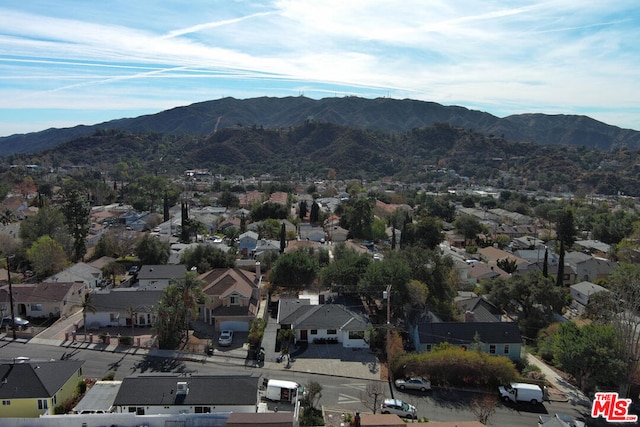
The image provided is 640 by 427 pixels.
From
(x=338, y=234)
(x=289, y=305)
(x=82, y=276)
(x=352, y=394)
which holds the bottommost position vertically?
(x=352, y=394)

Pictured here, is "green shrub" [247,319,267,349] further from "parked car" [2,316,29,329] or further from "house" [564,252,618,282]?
"house" [564,252,618,282]

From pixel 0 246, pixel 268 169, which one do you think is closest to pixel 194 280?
pixel 0 246

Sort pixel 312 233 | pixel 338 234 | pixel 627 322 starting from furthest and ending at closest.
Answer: pixel 312 233, pixel 338 234, pixel 627 322

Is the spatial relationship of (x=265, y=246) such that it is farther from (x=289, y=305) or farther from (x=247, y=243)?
(x=289, y=305)

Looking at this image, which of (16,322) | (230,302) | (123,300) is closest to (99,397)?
(123,300)

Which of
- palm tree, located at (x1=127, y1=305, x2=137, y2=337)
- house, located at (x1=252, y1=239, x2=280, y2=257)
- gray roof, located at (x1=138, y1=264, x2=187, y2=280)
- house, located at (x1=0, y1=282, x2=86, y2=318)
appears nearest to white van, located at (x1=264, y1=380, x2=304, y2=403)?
palm tree, located at (x1=127, y1=305, x2=137, y2=337)

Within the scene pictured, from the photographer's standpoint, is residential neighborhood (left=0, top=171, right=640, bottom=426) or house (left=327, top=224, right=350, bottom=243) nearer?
residential neighborhood (left=0, top=171, right=640, bottom=426)
